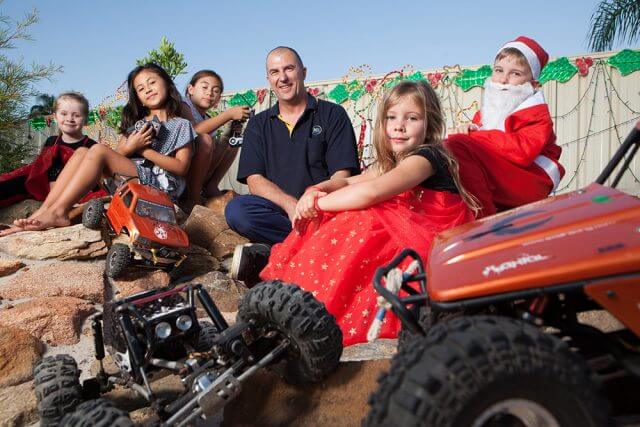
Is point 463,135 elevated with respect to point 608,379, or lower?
elevated

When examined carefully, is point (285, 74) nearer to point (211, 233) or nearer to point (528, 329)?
point (211, 233)

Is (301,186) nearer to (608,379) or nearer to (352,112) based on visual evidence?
(608,379)

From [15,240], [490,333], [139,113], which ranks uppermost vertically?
[139,113]

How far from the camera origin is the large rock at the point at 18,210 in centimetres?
569

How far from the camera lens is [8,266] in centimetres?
428

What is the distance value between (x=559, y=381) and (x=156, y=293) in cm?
147

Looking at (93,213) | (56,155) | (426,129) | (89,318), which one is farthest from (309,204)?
(56,155)

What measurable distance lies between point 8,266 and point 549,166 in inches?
145

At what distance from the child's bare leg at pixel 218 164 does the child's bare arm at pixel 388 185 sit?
10.9 feet

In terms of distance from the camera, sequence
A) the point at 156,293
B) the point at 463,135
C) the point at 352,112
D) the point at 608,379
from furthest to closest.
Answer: the point at 352,112 → the point at 463,135 → the point at 156,293 → the point at 608,379

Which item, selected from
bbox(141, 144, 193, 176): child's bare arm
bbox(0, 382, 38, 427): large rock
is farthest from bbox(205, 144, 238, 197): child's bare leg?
bbox(0, 382, 38, 427): large rock

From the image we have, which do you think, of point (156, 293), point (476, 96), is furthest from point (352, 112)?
point (156, 293)

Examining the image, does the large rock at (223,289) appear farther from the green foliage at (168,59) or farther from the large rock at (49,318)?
the green foliage at (168,59)

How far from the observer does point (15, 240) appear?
4508 millimetres
